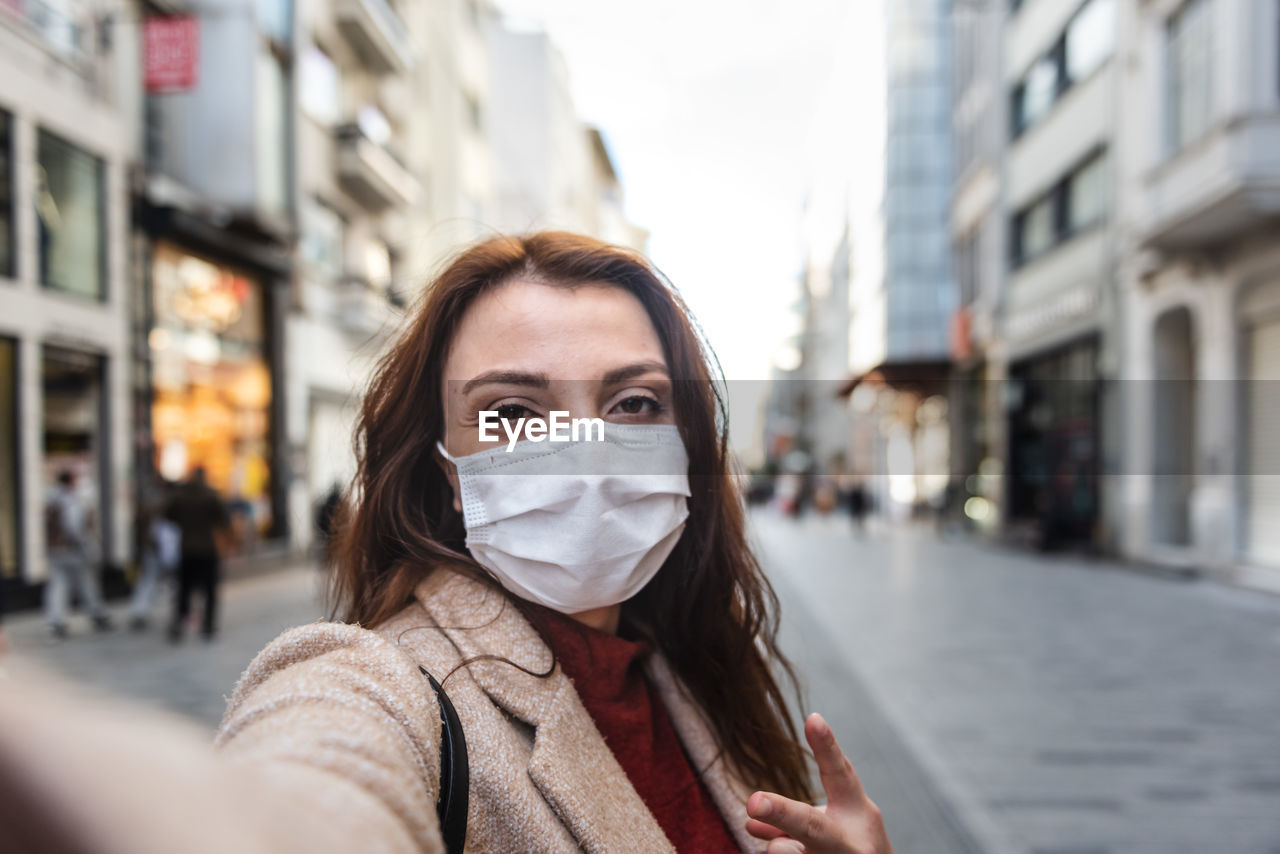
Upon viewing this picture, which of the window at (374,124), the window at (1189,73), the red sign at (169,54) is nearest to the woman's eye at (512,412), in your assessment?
the red sign at (169,54)

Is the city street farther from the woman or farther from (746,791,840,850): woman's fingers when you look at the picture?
(746,791,840,850): woman's fingers

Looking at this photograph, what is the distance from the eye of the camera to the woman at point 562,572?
101 cm

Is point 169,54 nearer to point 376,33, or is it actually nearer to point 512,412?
point 376,33

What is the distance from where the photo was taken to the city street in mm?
3768

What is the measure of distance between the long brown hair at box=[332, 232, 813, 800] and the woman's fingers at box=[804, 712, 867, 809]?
0.29m

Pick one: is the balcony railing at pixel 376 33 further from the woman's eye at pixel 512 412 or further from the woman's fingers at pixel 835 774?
the woman's fingers at pixel 835 774

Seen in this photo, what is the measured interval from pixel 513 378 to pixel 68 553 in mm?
8963

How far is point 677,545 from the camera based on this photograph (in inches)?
58.7

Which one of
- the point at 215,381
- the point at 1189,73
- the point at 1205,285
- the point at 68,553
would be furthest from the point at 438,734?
the point at 1189,73

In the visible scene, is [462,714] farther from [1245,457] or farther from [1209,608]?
[1245,457]

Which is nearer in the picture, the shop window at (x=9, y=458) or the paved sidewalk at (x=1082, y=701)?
the paved sidewalk at (x=1082, y=701)

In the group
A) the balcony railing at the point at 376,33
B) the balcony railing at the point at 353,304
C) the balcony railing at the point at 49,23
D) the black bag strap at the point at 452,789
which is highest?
the balcony railing at the point at 376,33

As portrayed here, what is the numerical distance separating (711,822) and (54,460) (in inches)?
434

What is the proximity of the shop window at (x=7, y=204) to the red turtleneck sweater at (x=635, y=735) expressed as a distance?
34.8ft
